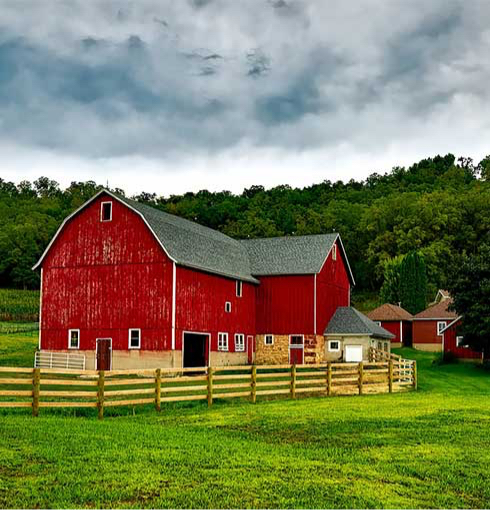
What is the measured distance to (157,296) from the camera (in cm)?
3588

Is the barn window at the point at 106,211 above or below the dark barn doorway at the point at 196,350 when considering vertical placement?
above

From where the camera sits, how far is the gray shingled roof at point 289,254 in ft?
145

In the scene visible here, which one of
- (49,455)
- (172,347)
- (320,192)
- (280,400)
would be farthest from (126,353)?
(320,192)

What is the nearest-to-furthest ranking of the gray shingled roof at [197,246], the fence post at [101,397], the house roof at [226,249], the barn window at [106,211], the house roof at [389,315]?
1. the fence post at [101,397]
2. the gray shingled roof at [197,246]
3. the house roof at [226,249]
4. the barn window at [106,211]
5. the house roof at [389,315]

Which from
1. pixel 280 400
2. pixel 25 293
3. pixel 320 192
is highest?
pixel 320 192

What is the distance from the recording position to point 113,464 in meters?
11.0

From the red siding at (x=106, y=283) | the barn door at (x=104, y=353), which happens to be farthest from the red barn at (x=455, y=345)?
the barn door at (x=104, y=353)

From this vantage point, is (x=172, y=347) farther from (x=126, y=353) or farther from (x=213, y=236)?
(x=213, y=236)

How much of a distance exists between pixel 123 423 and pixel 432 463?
7175mm

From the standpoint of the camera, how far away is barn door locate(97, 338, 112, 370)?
1441 inches

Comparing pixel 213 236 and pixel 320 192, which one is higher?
pixel 320 192

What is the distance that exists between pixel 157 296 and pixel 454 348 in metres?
23.8

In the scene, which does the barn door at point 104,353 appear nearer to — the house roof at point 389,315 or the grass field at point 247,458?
the grass field at point 247,458

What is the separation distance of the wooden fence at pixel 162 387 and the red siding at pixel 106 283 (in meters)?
3.73
